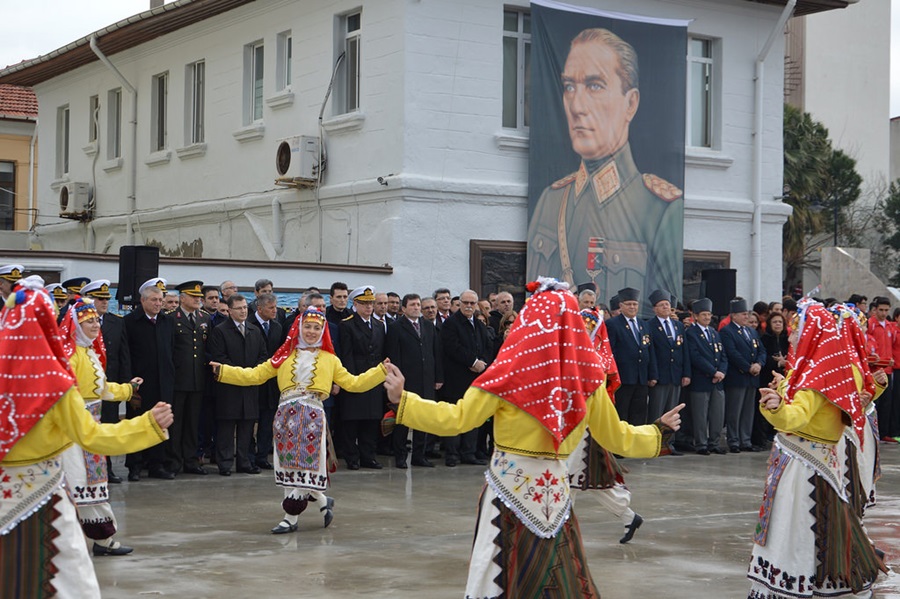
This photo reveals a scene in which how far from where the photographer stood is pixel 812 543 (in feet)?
24.4

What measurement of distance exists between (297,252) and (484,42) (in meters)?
4.63

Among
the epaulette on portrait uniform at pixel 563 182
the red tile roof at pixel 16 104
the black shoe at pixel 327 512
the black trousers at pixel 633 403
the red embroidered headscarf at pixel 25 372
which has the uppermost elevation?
the red tile roof at pixel 16 104

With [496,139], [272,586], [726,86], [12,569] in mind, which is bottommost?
[272,586]

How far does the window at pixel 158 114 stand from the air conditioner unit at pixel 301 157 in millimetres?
5505

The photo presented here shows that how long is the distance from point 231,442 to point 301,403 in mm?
3933

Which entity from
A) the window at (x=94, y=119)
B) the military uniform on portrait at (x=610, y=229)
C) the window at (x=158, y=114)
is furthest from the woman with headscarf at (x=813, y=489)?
the window at (x=94, y=119)

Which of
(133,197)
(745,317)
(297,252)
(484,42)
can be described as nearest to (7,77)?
(133,197)

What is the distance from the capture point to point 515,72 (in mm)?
19656

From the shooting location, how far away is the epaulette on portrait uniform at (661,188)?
2048 cm

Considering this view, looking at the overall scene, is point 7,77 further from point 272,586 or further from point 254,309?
point 272,586

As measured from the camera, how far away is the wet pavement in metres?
8.26

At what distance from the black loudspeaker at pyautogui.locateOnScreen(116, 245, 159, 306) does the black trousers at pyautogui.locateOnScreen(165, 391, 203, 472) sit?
1.63 metres

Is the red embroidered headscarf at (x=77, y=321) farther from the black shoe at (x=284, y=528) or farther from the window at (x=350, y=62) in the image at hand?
the window at (x=350, y=62)

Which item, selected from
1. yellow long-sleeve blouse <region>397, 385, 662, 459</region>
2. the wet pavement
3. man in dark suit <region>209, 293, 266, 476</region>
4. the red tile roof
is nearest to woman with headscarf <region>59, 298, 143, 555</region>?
the wet pavement
